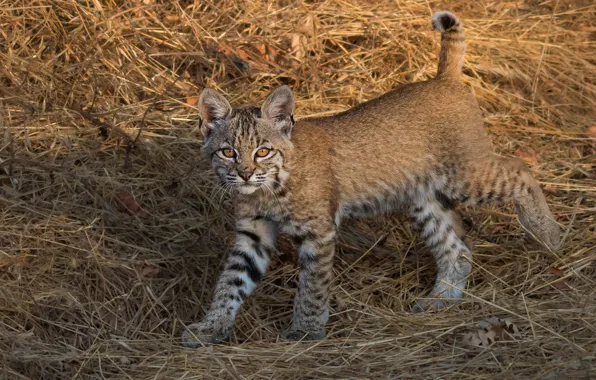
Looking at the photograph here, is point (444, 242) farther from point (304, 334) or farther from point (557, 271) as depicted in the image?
point (304, 334)

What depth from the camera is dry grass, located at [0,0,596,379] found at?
16.4 ft

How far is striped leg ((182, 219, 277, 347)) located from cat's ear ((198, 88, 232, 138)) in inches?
26.3

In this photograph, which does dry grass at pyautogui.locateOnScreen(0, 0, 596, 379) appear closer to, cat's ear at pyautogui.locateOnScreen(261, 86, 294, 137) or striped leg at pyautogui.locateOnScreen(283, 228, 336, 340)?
striped leg at pyautogui.locateOnScreen(283, 228, 336, 340)

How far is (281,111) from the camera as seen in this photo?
5.66 metres

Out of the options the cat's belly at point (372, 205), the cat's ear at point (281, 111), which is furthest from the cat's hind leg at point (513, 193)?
the cat's ear at point (281, 111)

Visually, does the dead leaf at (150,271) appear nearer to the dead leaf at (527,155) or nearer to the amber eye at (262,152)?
the amber eye at (262,152)

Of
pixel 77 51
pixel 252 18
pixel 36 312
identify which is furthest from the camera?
pixel 252 18

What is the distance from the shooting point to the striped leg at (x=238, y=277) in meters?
5.46

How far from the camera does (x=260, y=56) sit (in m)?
7.80

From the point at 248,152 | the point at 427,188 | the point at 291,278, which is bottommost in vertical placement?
the point at 291,278

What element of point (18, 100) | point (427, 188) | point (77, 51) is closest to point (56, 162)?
point (18, 100)

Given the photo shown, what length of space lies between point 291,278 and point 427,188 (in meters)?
1.19

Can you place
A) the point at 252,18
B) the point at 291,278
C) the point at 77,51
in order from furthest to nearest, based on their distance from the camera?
the point at 252,18
the point at 77,51
the point at 291,278

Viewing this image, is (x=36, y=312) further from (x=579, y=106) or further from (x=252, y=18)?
(x=579, y=106)
